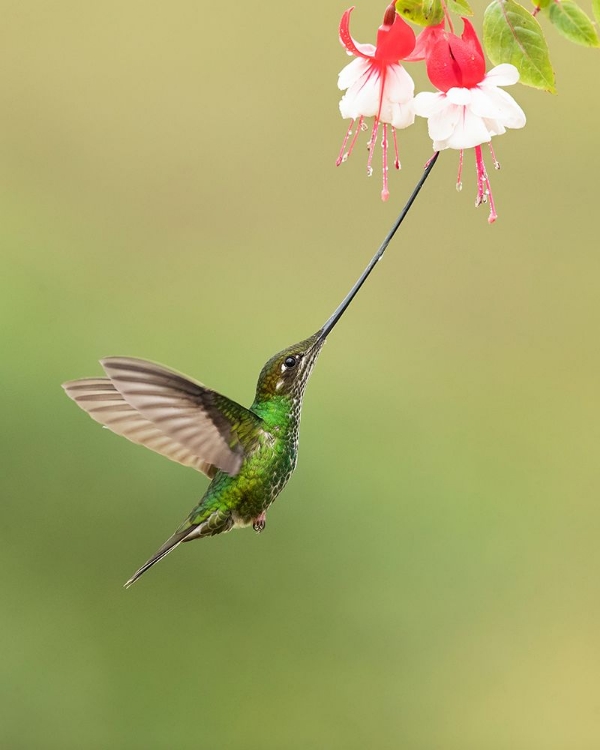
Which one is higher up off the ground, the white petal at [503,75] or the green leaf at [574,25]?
the green leaf at [574,25]

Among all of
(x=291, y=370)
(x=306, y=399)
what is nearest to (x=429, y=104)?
(x=291, y=370)

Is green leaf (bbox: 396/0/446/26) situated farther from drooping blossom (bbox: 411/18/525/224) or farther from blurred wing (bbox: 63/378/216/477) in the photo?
blurred wing (bbox: 63/378/216/477)

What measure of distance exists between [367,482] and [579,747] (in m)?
0.81

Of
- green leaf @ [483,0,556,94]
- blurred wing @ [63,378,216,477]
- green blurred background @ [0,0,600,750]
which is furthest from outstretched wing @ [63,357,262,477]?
green blurred background @ [0,0,600,750]

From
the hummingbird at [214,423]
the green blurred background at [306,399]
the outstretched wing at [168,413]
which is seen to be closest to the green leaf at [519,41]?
the hummingbird at [214,423]

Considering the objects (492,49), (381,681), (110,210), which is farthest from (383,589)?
(492,49)

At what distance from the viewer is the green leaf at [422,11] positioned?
0.61 m

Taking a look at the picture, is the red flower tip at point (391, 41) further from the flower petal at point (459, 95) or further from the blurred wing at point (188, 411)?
the blurred wing at point (188, 411)

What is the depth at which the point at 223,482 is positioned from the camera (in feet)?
3.29

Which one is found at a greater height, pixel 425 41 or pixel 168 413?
pixel 425 41

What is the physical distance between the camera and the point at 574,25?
2.02ft

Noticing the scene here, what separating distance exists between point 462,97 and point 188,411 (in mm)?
354

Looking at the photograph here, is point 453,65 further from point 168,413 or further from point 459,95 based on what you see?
point 168,413

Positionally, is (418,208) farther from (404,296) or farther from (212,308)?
(212,308)
